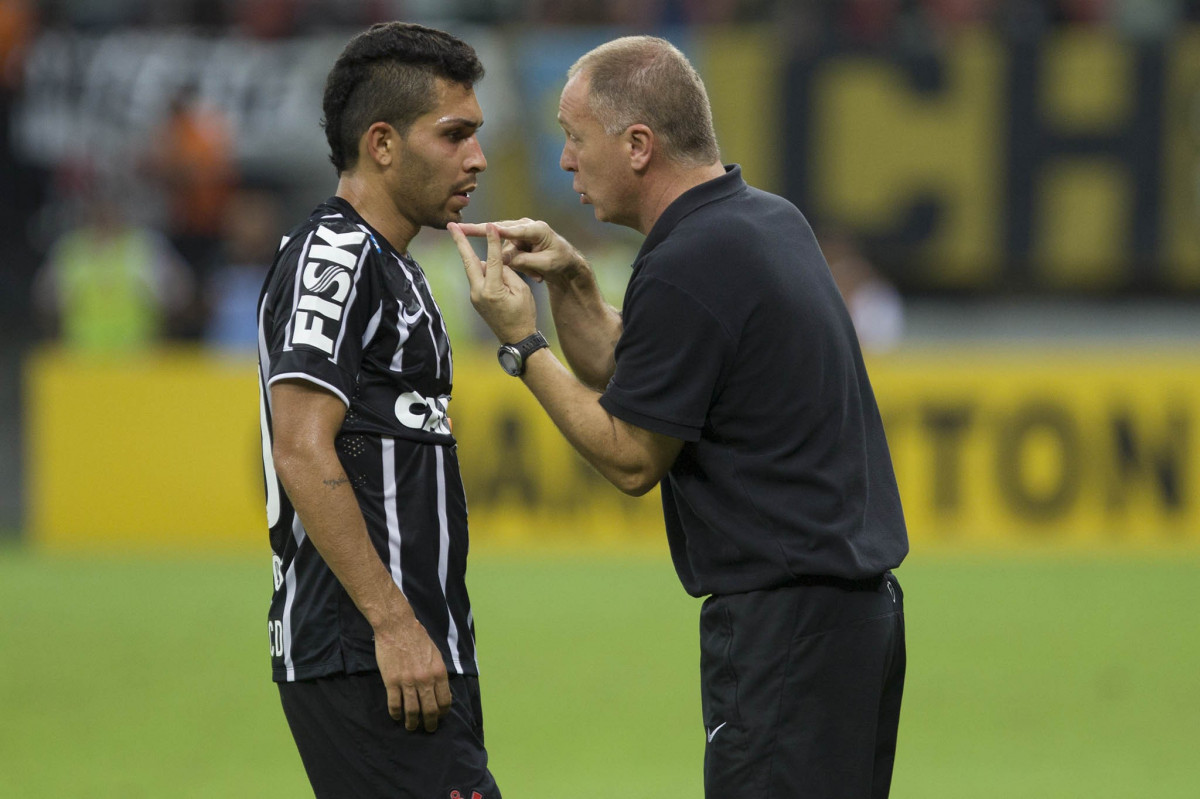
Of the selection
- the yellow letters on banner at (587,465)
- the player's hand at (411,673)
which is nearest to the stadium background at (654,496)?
the yellow letters on banner at (587,465)

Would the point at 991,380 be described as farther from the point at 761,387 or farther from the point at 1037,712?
the point at 761,387

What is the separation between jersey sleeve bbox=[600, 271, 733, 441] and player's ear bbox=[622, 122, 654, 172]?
0.32 metres

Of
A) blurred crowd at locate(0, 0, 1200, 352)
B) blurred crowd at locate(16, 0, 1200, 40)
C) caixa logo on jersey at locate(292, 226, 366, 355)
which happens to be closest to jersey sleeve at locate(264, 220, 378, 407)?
caixa logo on jersey at locate(292, 226, 366, 355)

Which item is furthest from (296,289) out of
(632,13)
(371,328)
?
(632,13)

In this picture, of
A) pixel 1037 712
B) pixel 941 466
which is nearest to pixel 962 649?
pixel 1037 712

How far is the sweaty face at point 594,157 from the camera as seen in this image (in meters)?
3.54

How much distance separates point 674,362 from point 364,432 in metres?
0.67

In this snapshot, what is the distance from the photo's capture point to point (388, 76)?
3.42 m

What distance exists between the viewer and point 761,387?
11.1ft

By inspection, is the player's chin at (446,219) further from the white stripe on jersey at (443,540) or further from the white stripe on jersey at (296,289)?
the white stripe on jersey at (443,540)

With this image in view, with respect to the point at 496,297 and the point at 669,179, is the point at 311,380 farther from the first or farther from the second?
the point at 669,179

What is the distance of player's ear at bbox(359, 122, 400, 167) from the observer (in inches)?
135

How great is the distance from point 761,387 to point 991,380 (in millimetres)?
8189

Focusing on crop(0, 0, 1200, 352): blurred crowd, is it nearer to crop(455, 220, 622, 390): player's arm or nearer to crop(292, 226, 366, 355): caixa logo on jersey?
crop(455, 220, 622, 390): player's arm
